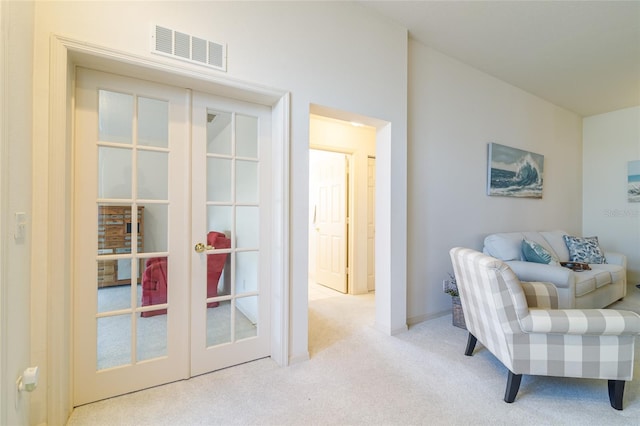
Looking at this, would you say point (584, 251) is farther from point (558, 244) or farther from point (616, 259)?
point (616, 259)

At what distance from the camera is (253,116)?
Result: 218 cm

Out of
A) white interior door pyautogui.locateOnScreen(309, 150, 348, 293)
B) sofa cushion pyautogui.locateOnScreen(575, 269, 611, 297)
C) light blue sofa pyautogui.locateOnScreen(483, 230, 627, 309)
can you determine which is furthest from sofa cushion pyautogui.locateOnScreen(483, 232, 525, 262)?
white interior door pyautogui.locateOnScreen(309, 150, 348, 293)

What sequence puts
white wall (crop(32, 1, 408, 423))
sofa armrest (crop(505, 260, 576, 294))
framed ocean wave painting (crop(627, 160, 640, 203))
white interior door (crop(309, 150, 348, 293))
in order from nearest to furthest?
1. white wall (crop(32, 1, 408, 423))
2. sofa armrest (crop(505, 260, 576, 294))
3. white interior door (crop(309, 150, 348, 293))
4. framed ocean wave painting (crop(627, 160, 640, 203))

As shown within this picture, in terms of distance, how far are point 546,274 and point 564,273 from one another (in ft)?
0.44

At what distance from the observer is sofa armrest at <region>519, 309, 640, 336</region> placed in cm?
155

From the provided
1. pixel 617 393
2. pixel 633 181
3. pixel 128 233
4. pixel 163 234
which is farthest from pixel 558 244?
pixel 128 233

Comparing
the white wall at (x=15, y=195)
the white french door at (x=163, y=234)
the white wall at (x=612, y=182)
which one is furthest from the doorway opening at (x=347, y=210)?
the white wall at (x=612, y=182)

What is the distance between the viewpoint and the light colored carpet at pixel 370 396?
1569 millimetres

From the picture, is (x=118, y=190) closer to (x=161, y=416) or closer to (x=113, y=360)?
(x=113, y=360)

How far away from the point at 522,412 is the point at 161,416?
6.71ft

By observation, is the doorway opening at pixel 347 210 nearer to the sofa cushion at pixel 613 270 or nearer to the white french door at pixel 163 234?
the white french door at pixel 163 234

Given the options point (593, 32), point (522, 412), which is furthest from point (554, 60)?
point (522, 412)

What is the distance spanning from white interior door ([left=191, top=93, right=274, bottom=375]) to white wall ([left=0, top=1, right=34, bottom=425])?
0.80m

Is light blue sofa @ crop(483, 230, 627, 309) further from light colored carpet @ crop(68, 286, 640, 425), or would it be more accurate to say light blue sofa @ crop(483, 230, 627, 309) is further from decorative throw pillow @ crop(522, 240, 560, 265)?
light colored carpet @ crop(68, 286, 640, 425)
